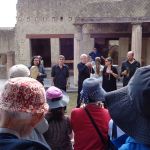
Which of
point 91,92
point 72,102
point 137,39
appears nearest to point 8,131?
point 91,92

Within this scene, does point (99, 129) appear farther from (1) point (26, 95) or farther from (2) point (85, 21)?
(2) point (85, 21)

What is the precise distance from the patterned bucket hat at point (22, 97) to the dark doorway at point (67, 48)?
2069cm

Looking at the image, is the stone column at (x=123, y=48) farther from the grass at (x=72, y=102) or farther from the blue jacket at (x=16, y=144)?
the blue jacket at (x=16, y=144)

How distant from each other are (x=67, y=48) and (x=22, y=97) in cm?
2174

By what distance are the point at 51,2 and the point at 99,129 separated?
17968 millimetres

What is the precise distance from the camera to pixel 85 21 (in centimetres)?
1703

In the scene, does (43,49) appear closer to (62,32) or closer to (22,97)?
(62,32)

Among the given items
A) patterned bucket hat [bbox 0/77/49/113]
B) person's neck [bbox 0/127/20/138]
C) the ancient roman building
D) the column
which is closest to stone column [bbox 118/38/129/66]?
the ancient roman building

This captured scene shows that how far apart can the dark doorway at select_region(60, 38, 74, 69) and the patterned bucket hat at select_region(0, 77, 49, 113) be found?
67.9ft

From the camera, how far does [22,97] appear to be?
80.0 inches

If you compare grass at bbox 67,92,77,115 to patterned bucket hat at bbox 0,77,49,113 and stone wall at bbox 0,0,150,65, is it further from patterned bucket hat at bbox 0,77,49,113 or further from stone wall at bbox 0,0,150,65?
patterned bucket hat at bbox 0,77,49,113

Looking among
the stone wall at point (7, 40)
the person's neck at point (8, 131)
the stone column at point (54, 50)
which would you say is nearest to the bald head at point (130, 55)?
the person's neck at point (8, 131)

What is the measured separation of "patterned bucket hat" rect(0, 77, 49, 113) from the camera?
2010 millimetres

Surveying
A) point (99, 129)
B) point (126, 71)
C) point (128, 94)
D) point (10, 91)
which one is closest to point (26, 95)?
point (10, 91)
